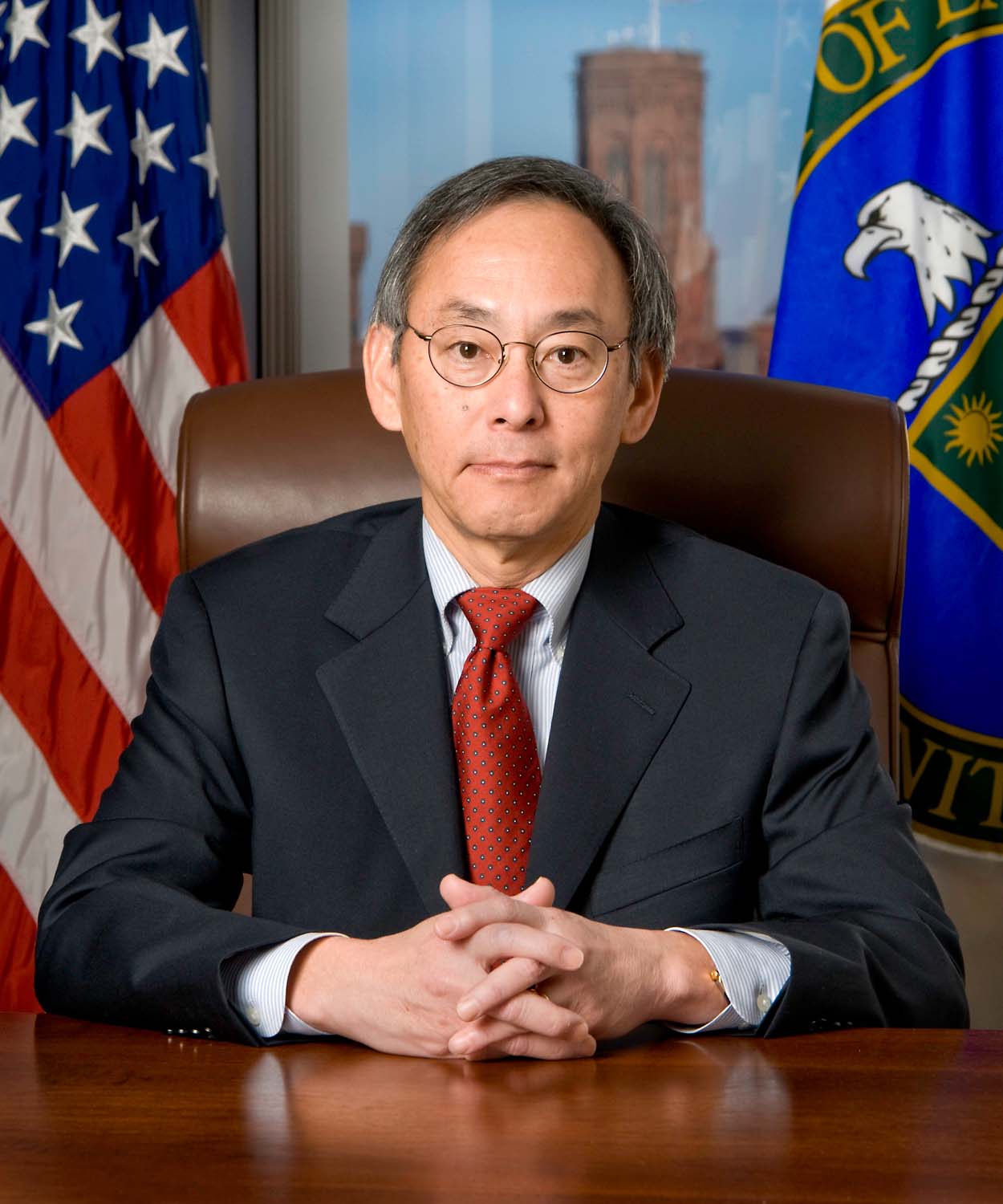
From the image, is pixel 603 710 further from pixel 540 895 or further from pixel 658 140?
pixel 658 140

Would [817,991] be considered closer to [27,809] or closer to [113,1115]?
[113,1115]

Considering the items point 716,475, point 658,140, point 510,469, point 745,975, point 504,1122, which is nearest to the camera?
point 504,1122

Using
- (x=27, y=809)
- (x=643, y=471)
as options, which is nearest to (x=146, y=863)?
(x=643, y=471)

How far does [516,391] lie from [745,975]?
70 cm

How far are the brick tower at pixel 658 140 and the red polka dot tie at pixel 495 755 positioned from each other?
1938mm

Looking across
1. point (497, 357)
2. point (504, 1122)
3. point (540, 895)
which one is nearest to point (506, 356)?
point (497, 357)

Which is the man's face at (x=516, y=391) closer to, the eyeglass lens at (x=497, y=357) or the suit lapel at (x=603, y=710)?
the eyeglass lens at (x=497, y=357)

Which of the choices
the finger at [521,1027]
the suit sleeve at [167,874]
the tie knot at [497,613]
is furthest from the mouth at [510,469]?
the finger at [521,1027]

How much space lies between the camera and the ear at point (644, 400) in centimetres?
174

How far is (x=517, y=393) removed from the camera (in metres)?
1.56

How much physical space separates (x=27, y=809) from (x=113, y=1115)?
6.20ft

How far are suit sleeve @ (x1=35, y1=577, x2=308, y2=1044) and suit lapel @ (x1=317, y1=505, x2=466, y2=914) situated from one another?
16 centimetres

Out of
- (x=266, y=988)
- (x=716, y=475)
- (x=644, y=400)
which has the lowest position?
(x=266, y=988)

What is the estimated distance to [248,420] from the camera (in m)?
1.97
